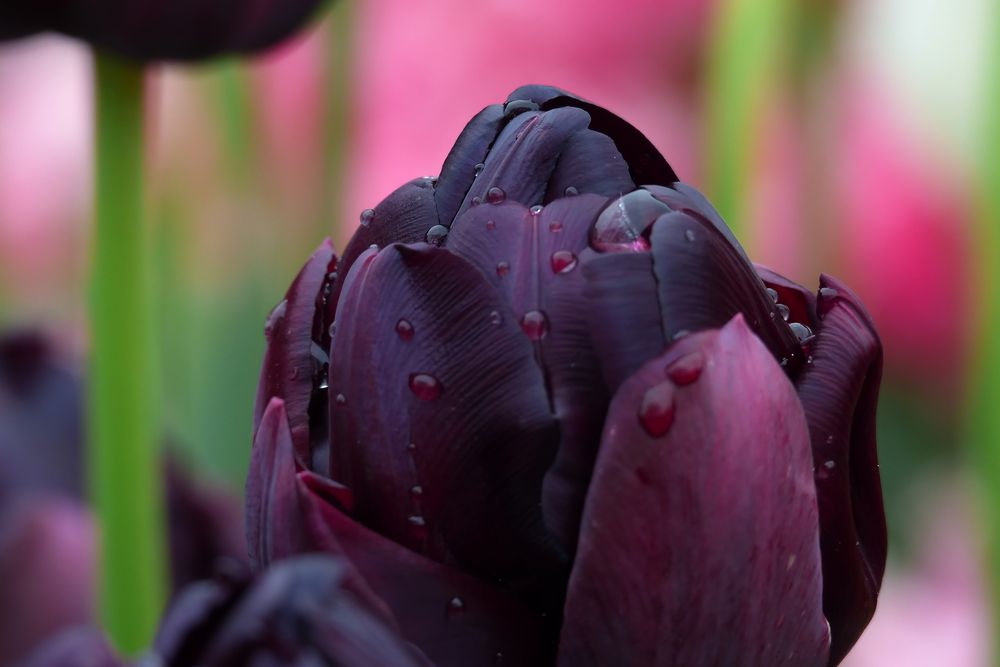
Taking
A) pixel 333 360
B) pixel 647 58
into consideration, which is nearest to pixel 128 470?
pixel 333 360

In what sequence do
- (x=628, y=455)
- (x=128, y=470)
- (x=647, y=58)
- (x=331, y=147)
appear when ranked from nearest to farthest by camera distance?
(x=628, y=455) → (x=128, y=470) → (x=331, y=147) → (x=647, y=58)

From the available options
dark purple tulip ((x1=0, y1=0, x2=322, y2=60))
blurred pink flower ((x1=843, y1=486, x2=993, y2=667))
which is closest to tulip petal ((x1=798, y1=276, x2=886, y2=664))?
dark purple tulip ((x1=0, y1=0, x2=322, y2=60))

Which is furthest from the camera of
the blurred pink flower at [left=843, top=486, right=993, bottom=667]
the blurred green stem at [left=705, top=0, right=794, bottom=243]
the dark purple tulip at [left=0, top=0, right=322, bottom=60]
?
the blurred pink flower at [left=843, top=486, right=993, bottom=667]

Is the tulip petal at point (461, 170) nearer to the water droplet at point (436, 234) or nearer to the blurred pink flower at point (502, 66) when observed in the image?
the water droplet at point (436, 234)

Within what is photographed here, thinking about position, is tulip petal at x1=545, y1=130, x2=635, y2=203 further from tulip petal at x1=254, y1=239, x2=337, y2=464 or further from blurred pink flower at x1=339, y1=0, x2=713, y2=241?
blurred pink flower at x1=339, y1=0, x2=713, y2=241

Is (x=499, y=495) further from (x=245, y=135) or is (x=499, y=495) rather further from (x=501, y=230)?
(x=245, y=135)
